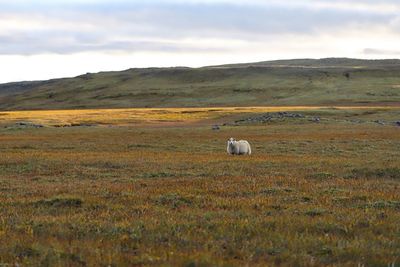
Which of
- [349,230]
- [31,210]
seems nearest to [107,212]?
[31,210]

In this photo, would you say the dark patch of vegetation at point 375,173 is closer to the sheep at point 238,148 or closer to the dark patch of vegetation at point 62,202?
the dark patch of vegetation at point 62,202

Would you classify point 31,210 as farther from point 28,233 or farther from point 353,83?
point 353,83

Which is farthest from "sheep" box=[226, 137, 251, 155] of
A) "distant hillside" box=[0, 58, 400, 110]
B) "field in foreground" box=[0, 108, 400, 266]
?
"distant hillside" box=[0, 58, 400, 110]

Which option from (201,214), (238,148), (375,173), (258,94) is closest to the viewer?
(201,214)

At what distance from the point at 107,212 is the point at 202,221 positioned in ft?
8.09

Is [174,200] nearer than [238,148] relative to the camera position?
Yes

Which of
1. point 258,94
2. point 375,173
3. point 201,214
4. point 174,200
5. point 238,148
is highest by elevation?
point 258,94

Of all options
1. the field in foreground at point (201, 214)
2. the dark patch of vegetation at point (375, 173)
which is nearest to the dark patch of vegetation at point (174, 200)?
the field in foreground at point (201, 214)

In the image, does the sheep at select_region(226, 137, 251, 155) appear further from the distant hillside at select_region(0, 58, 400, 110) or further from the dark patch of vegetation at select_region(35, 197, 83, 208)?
the distant hillside at select_region(0, 58, 400, 110)

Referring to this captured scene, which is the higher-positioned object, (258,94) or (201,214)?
(258,94)

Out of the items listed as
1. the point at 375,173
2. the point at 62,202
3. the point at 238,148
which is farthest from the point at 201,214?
the point at 238,148

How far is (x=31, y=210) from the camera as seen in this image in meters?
13.4

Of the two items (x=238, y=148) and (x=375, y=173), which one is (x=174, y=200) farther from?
(x=238, y=148)

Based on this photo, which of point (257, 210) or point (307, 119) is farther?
point (307, 119)
